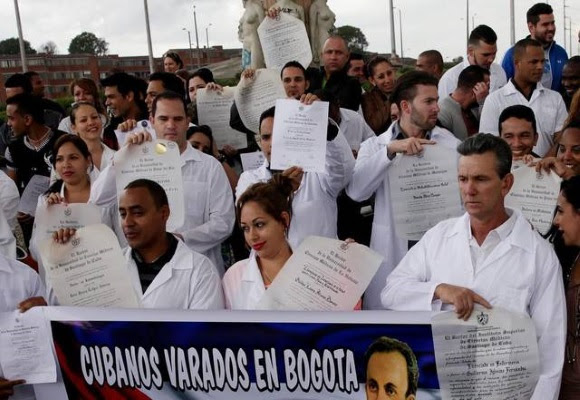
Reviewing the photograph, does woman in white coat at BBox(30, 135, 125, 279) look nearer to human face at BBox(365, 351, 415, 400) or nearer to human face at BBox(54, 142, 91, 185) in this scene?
human face at BBox(54, 142, 91, 185)

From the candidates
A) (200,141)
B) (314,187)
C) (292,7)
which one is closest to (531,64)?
(314,187)

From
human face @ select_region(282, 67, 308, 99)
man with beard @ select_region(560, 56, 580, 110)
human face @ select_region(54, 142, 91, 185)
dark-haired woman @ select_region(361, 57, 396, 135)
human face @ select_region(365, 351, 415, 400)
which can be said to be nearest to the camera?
human face @ select_region(365, 351, 415, 400)

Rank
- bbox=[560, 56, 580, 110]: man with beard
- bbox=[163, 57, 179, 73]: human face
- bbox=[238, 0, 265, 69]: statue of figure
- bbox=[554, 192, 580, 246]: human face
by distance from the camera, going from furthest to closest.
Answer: bbox=[163, 57, 179, 73]: human face
bbox=[238, 0, 265, 69]: statue of figure
bbox=[560, 56, 580, 110]: man with beard
bbox=[554, 192, 580, 246]: human face

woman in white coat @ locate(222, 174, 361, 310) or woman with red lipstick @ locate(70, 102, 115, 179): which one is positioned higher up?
woman with red lipstick @ locate(70, 102, 115, 179)

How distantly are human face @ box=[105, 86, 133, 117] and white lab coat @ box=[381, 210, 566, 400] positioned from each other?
320 cm

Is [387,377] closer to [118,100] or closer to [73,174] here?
[73,174]

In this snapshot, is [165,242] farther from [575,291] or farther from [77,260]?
[575,291]

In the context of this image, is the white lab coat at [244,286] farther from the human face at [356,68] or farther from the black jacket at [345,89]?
the human face at [356,68]

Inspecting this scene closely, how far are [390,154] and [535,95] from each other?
2121 mm

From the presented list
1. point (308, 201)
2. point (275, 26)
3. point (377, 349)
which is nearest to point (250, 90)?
point (275, 26)

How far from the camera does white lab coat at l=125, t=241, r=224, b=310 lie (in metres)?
3.23

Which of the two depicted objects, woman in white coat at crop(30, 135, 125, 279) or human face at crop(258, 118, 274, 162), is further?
woman in white coat at crop(30, 135, 125, 279)

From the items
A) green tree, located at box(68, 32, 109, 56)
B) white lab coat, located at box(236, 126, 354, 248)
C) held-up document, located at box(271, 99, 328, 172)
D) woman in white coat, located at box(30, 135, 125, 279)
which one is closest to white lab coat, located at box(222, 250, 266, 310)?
held-up document, located at box(271, 99, 328, 172)

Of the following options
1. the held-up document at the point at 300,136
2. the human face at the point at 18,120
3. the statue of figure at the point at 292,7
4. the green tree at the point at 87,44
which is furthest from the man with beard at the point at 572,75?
the green tree at the point at 87,44
